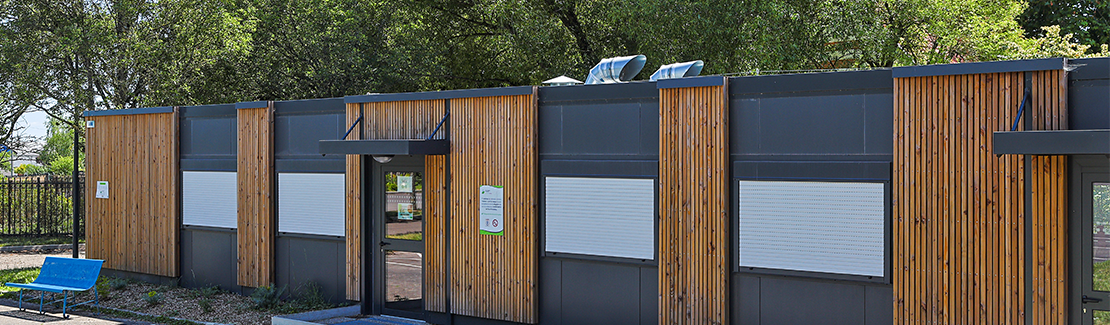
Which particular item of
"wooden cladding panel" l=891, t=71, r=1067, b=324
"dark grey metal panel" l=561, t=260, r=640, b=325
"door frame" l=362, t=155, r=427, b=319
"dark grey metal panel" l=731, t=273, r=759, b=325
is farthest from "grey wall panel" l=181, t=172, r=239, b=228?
"wooden cladding panel" l=891, t=71, r=1067, b=324

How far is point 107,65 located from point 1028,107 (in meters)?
19.4

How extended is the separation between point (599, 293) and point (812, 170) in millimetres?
2671

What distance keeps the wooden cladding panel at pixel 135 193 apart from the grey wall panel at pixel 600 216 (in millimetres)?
6974

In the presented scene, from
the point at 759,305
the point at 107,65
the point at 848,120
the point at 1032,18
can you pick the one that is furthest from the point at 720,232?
the point at 1032,18

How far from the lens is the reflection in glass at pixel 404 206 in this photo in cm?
1100

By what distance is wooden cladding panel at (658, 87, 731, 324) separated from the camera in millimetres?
8617

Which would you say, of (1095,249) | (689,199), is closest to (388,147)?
(689,199)

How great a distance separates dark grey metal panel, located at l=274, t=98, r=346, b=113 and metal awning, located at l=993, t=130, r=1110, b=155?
26.1 feet

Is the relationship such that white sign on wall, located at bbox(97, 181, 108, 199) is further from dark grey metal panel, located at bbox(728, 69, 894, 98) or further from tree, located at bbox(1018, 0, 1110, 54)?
tree, located at bbox(1018, 0, 1110, 54)

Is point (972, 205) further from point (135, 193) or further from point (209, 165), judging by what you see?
point (135, 193)

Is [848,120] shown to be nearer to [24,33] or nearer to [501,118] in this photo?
[501,118]

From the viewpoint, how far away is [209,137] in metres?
13.4

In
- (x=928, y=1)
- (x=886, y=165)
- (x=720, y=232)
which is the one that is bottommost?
(x=720, y=232)

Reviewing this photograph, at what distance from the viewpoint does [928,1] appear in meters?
19.3
